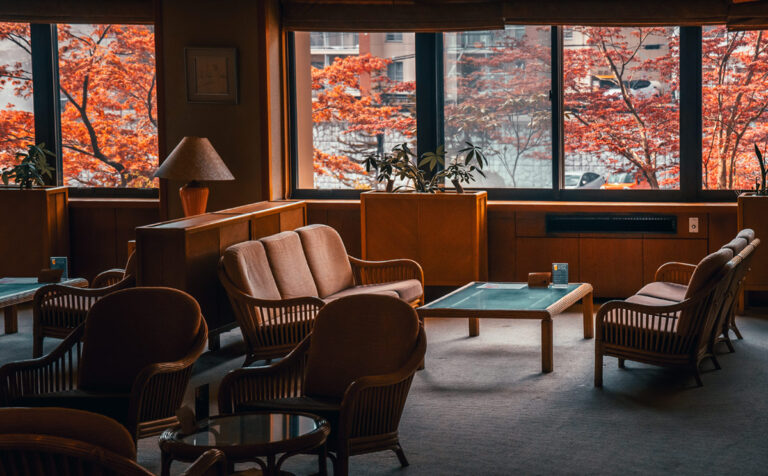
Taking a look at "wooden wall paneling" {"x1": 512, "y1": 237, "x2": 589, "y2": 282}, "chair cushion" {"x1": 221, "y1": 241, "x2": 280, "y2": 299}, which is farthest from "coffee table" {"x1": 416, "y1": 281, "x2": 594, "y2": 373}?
"wooden wall paneling" {"x1": 512, "y1": 237, "x2": 589, "y2": 282}

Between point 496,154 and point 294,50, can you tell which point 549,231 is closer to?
point 496,154

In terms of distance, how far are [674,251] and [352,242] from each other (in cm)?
298

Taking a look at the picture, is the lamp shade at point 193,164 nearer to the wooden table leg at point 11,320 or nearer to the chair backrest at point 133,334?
the wooden table leg at point 11,320

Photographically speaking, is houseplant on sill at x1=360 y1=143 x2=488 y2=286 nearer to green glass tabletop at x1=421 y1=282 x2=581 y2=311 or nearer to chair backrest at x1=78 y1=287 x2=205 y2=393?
green glass tabletop at x1=421 y1=282 x2=581 y2=311

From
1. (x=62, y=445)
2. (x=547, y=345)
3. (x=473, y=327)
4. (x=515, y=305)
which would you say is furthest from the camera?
(x=473, y=327)

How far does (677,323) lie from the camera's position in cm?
589

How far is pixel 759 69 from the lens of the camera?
8570 mm

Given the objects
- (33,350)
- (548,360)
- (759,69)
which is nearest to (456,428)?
(548,360)

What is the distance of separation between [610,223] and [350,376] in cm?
480

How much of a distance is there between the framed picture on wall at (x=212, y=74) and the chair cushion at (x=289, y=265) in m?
2.38

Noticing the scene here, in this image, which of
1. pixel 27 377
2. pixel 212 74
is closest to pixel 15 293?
pixel 27 377

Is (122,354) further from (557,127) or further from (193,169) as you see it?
(557,127)

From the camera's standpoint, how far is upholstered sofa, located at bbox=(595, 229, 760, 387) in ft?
18.6

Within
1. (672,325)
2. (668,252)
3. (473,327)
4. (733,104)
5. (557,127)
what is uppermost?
(733,104)
